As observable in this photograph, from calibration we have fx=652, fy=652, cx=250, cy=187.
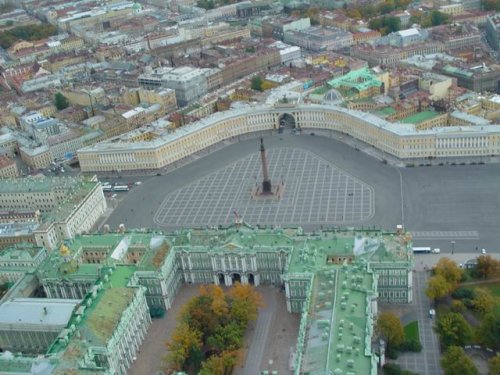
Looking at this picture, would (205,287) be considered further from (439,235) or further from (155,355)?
(439,235)

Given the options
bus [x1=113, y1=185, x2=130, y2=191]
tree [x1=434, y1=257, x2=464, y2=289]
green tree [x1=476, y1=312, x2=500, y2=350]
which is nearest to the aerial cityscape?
green tree [x1=476, y1=312, x2=500, y2=350]

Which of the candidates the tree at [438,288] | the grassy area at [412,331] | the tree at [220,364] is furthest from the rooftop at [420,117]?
the tree at [220,364]

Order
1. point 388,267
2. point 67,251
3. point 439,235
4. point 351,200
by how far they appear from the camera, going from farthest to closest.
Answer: point 351,200 → point 439,235 → point 67,251 → point 388,267

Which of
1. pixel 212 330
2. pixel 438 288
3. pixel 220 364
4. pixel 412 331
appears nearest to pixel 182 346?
pixel 212 330

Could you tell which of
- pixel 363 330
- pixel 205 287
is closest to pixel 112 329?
pixel 205 287

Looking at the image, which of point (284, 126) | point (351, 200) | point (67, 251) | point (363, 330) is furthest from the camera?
point (284, 126)

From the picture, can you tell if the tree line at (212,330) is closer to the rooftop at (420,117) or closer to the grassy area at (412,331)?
the grassy area at (412,331)
